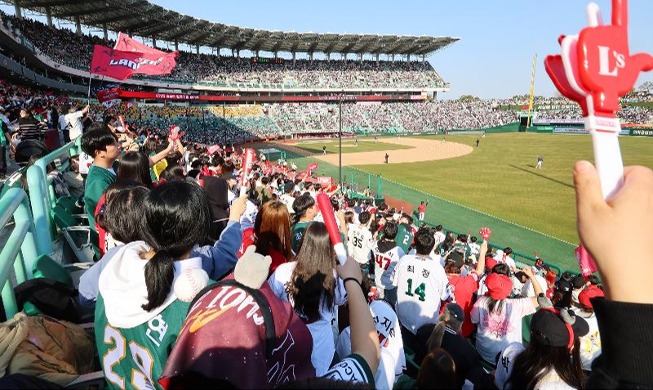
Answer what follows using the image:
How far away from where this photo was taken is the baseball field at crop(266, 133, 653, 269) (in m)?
17.0

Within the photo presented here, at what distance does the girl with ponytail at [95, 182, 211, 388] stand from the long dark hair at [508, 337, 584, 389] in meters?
2.10

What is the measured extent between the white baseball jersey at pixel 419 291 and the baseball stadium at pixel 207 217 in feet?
0.08

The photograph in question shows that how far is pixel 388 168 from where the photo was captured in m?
34.4

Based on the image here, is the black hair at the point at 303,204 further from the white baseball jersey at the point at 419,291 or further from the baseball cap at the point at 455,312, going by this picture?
the baseball cap at the point at 455,312

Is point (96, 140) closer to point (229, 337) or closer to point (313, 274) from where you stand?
point (313, 274)

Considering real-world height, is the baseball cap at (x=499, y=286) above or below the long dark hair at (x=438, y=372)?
below

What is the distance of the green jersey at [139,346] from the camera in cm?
180

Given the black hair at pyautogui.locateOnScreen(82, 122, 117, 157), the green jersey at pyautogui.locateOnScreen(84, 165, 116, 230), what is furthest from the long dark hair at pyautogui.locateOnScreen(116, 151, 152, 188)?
the black hair at pyautogui.locateOnScreen(82, 122, 117, 157)

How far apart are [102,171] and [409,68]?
86.5 meters

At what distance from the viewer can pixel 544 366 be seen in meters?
2.46

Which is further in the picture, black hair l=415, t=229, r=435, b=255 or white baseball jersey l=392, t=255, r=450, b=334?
black hair l=415, t=229, r=435, b=255

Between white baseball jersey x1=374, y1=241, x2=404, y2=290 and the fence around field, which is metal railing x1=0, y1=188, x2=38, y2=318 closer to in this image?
white baseball jersey x1=374, y1=241, x2=404, y2=290

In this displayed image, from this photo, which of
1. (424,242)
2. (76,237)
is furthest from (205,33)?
(424,242)

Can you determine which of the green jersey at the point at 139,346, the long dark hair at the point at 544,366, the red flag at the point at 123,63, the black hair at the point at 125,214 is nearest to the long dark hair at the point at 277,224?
the black hair at the point at 125,214
